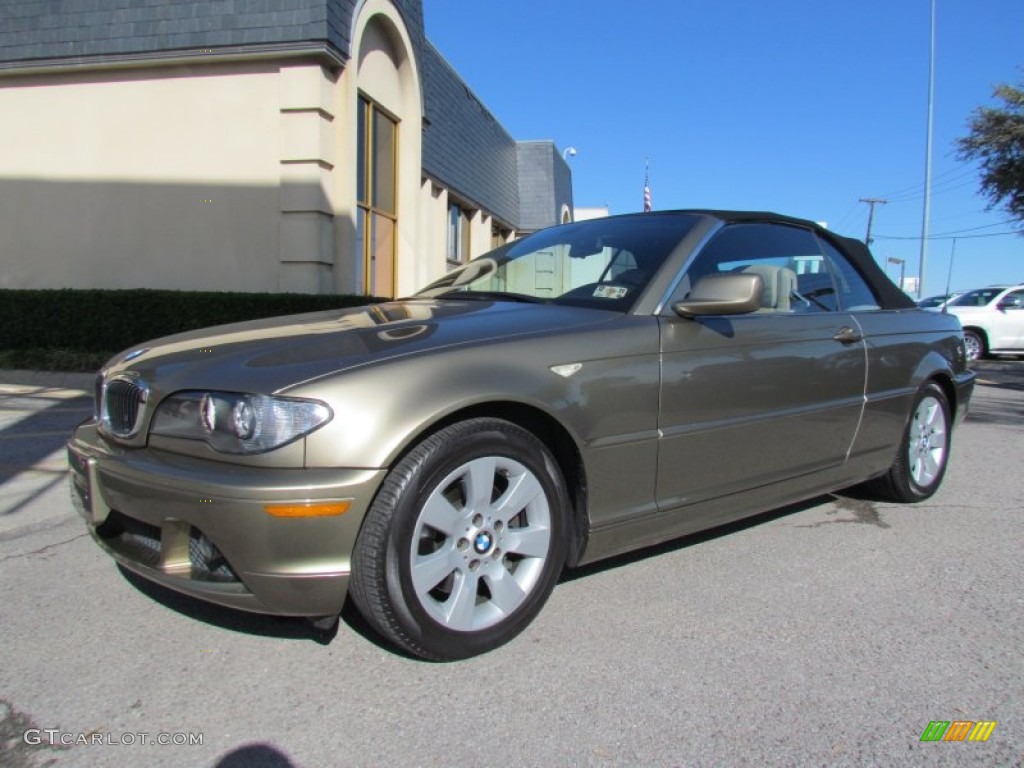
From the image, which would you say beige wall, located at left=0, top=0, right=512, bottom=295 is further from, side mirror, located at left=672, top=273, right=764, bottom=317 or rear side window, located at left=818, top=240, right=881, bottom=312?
side mirror, located at left=672, top=273, right=764, bottom=317

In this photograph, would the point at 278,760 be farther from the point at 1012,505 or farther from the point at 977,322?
the point at 977,322

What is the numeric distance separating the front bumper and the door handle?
8.38ft

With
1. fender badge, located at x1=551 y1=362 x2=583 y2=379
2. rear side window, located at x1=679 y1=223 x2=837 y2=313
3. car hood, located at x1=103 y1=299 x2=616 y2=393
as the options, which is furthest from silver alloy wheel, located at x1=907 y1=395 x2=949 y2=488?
fender badge, located at x1=551 y1=362 x2=583 y2=379

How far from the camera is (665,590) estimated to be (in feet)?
10.4

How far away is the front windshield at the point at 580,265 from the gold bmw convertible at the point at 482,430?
0.02 metres

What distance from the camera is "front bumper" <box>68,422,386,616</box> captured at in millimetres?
2205

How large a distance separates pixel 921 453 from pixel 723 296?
7.68ft

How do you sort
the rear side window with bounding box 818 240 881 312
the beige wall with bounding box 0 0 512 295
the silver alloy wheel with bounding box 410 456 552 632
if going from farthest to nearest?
the beige wall with bounding box 0 0 512 295 → the rear side window with bounding box 818 240 881 312 → the silver alloy wheel with bounding box 410 456 552 632

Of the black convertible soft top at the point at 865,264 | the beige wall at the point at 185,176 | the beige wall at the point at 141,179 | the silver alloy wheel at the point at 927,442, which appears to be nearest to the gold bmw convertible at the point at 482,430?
the black convertible soft top at the point at 865,264

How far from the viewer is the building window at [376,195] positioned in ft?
38.8

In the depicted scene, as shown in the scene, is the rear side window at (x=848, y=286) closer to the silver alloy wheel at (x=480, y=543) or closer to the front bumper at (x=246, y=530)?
the silver alloy wheel at (x=480, y=543)

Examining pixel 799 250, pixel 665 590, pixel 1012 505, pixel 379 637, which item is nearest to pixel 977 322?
pixel 1012 505

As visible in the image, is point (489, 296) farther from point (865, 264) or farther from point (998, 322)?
point (998, 322)

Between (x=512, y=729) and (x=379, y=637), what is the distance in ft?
2.33
